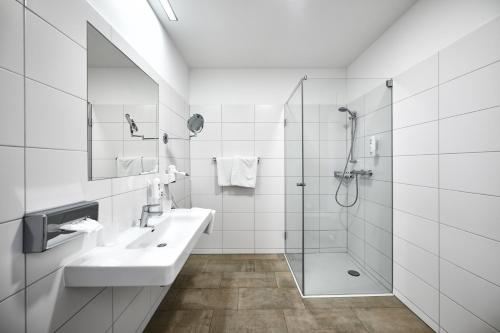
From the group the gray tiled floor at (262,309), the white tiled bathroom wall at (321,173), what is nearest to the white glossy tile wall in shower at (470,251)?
the gray tiled floor at (262,309)

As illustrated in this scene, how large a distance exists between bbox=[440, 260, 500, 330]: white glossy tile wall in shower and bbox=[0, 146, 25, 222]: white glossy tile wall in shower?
7.16ft

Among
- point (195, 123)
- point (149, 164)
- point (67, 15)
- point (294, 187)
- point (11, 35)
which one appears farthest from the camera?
point (195, 123)

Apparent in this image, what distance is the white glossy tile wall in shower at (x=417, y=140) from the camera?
1.55m

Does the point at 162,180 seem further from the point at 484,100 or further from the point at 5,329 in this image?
the point at 484,100

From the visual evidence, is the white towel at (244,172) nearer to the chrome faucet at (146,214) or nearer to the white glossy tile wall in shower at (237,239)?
the white glossy tile wall in shower at (237,239)

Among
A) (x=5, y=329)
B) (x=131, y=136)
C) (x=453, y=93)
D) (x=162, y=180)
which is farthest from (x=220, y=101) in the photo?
(x=5, y=329)

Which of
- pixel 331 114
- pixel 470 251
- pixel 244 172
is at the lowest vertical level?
pixel 470 251

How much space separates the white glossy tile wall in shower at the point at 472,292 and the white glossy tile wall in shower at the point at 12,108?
225cm

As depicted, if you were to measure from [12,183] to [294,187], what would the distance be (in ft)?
7.20

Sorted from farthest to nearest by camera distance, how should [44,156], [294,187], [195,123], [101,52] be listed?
[195,123], [294,187], [101,52], [44,156]

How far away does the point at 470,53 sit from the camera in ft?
4.27

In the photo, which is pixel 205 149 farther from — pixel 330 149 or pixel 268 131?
pixel 330 149

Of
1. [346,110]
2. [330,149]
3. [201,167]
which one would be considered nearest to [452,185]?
[330,149]

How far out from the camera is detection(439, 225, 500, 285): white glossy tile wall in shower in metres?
1.20
